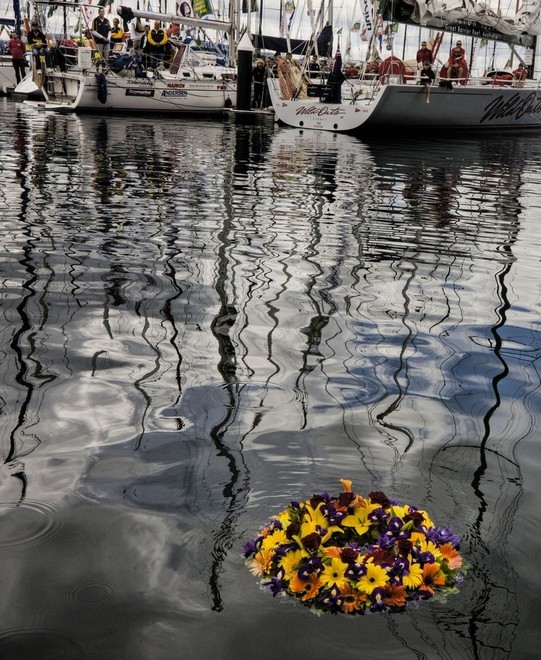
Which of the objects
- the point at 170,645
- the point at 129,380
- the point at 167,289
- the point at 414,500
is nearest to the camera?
the point at 170,645

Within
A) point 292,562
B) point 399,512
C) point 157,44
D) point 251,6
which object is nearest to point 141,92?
point 157,44

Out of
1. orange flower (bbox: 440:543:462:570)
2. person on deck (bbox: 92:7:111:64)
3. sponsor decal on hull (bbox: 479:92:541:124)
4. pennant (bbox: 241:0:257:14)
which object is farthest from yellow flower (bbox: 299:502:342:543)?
pennant (bbox: 241:0:257:14)

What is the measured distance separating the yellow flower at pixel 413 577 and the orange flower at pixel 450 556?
0.45ft

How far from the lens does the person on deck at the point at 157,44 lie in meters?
31.4

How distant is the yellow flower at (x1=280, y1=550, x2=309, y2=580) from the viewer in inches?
103

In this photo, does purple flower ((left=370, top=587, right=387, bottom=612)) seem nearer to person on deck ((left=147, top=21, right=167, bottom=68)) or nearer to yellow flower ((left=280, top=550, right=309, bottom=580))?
yellow flower ((left=280, top=550, right=309, bottom=580))

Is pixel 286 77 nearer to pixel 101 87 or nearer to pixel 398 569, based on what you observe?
pixel 101 87

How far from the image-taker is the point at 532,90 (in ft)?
93.8

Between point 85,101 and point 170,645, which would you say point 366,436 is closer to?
point 170,645

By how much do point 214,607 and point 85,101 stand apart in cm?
3027

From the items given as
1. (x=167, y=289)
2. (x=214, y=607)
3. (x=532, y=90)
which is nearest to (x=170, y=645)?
(x=214, y=607)

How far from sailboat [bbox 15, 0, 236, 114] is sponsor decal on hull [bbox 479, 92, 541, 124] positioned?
10400mm

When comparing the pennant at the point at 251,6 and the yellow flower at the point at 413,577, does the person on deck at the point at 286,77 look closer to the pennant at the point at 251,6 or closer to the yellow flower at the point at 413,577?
the pennant at the point at 251,6

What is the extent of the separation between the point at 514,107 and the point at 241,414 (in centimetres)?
2723
